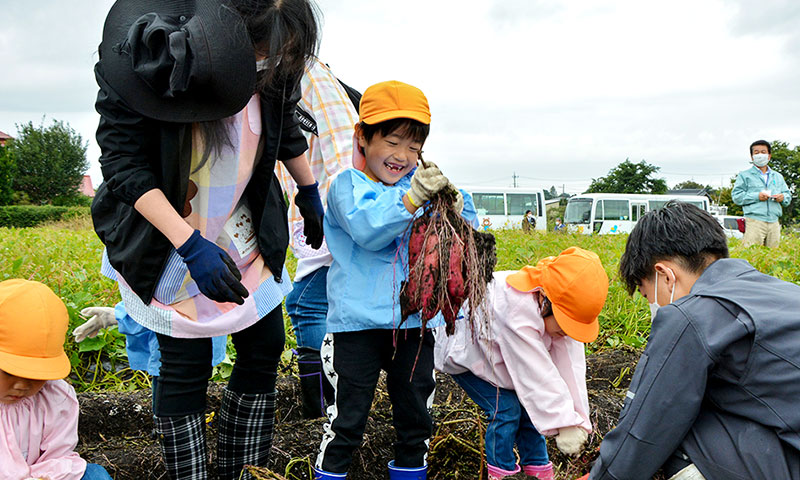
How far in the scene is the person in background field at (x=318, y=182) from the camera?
2260mm

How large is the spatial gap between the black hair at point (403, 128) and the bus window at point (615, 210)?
21777 mm

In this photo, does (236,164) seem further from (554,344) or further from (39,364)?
(554,344)

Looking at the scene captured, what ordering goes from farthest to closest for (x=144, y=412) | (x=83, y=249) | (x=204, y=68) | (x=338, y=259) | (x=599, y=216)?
(x=599, y=216) → (x=83, y=249) → (x=144, y=412) → (x=338, y=259) → (x=204, y=68)

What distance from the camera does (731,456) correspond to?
56.1 inches

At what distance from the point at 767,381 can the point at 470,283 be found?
0.75 meters

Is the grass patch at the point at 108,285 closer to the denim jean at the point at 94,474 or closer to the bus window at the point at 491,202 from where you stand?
the denim jean at the point at 94,474

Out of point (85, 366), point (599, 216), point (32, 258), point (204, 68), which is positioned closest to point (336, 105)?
point (204, 68)

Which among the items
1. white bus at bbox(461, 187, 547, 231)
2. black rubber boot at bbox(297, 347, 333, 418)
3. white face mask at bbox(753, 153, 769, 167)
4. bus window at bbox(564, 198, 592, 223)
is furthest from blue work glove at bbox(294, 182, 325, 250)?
bus window at bbox(564, 198, 592, 223)

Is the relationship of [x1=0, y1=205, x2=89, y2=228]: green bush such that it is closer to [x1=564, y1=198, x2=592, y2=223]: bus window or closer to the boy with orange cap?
[x1=564, y1=198, x2=592, y2=223]: bus window

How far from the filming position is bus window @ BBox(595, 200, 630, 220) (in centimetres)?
2244

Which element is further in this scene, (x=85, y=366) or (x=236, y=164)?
(x=85, y=366)

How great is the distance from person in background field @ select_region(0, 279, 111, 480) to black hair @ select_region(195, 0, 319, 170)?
630 mm

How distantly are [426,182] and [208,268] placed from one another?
60cm

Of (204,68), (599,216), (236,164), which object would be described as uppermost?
(204,68)
